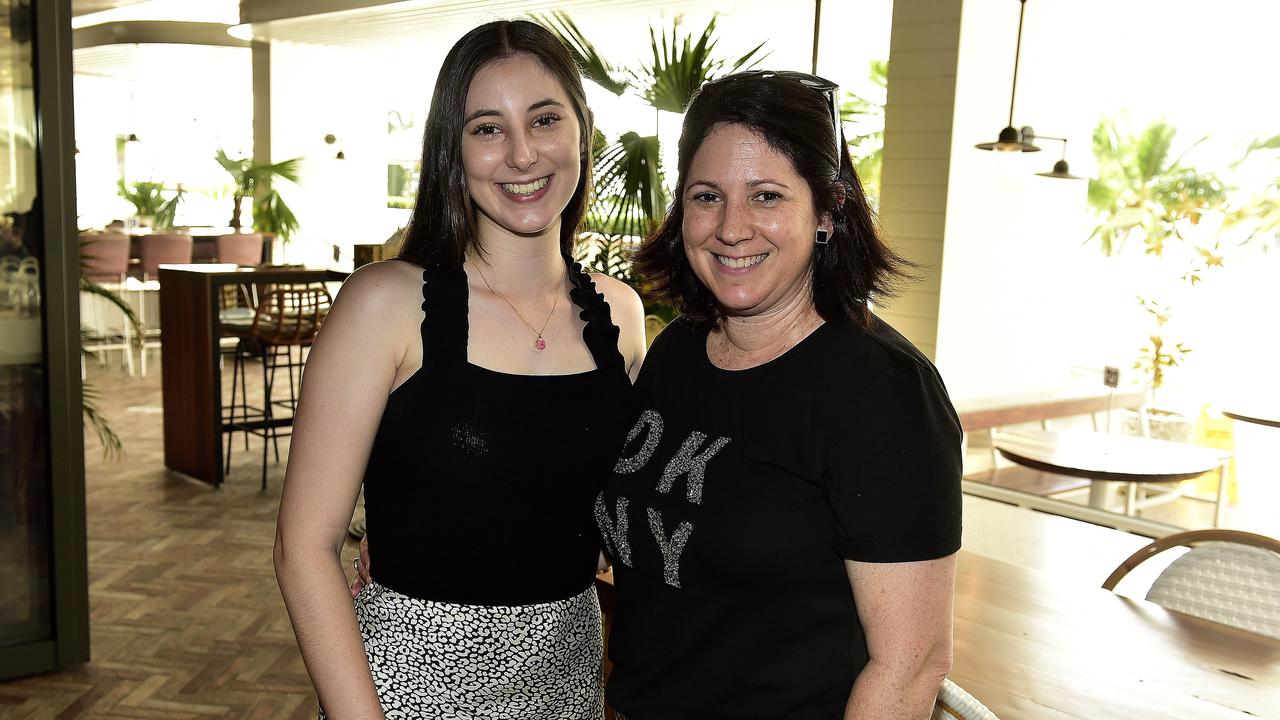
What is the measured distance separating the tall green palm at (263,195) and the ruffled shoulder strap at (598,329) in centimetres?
1091

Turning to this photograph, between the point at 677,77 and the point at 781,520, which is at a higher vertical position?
the point at 677,77

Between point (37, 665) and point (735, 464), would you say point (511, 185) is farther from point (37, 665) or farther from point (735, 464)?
point (37, 665)

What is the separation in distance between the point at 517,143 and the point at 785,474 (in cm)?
61

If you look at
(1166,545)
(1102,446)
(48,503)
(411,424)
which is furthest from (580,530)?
(1102,446)

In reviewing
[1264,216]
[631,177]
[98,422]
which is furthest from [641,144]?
[1264,216]

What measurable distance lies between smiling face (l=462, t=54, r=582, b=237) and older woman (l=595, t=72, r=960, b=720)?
0.67 feet

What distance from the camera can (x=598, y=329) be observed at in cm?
166

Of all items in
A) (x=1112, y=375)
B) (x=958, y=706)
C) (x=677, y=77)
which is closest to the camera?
(x=958, y=706)

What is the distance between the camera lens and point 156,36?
46.1 feet

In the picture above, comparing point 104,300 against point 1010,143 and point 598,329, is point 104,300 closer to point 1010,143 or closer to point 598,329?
point 1010,143

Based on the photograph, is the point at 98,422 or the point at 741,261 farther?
the point at 98,422

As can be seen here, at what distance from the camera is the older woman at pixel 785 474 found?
4.01ft

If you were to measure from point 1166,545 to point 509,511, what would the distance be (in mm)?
1794

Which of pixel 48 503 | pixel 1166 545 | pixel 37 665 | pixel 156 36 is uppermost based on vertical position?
pixel 156 36
